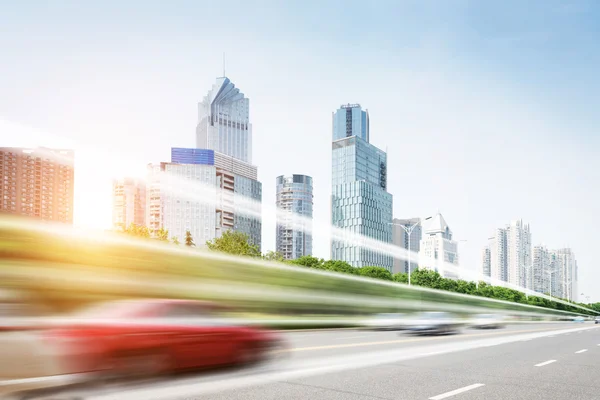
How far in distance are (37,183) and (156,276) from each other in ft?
377

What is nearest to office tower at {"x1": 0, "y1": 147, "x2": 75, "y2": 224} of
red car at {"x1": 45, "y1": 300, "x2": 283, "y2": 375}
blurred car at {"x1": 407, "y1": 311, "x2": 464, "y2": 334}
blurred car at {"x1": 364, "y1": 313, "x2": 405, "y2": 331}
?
blurred car at {"x1": 364, "y1": 313, "x2": 405, "y2": 331}

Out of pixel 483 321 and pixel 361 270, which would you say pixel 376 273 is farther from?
pixel 483 321

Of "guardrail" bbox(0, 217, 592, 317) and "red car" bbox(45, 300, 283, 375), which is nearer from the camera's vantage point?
"red car" bbox(45, 300, 283, 375)

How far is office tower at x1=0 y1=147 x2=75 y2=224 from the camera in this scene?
124000 mm

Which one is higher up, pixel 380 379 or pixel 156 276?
pixel 156 276

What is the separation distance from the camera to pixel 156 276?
27.0 metres

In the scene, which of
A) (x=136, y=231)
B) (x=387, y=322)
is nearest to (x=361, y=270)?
(x=136, y=231)

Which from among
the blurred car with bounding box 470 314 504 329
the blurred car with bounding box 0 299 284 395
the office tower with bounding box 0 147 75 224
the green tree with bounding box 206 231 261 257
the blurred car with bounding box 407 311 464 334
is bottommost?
the blurred car with bounding box 470 314 504 329

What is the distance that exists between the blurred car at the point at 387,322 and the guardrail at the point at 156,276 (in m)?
1.13

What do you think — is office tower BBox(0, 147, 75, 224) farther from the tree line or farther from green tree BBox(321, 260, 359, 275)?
green tree BBox(321, 260, 359, 275)

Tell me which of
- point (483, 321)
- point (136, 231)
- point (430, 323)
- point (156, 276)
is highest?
point (136, 231)

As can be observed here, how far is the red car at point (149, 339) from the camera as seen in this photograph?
26.8 feet

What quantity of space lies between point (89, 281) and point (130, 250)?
10.9ft

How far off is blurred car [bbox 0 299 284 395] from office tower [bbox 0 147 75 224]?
11486 cm
